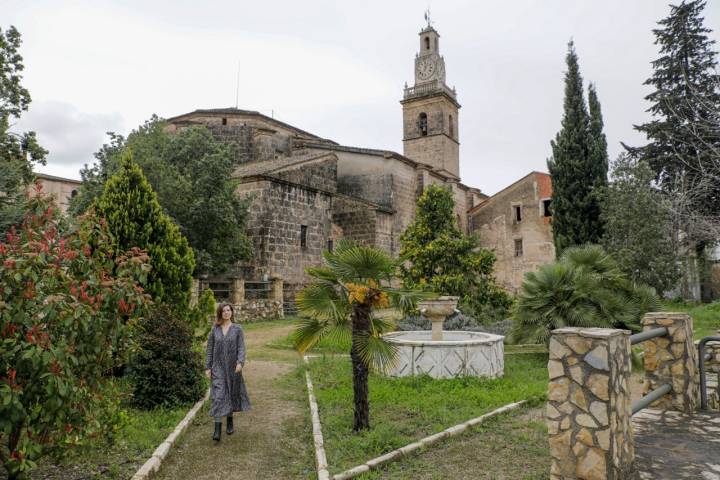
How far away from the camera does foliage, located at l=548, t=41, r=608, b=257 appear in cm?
2258

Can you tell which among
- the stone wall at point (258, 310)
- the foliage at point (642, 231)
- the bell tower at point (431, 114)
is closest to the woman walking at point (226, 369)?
the stone wall at point (258, 310)

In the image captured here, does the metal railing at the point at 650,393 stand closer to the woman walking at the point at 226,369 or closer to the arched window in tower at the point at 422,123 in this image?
the woman walking at the point at 226,369

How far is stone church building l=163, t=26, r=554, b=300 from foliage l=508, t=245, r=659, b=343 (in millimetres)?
11005

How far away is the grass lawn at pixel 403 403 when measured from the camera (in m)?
5.24

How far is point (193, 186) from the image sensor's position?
59.7ft

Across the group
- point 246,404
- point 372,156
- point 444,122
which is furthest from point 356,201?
point 246,404

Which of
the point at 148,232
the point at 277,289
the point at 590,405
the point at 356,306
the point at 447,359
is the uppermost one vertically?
the point at 148,232

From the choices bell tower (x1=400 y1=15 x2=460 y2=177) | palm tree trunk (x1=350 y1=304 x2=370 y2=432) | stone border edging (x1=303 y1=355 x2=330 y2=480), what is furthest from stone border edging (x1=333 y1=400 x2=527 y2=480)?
bell tower (x1=400 y1=15 x2=460 y2=177)

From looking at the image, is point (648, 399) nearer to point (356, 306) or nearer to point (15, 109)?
point (356, 306)

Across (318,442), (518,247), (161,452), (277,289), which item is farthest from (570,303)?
(518,247)

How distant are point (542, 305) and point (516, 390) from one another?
10.8 feet

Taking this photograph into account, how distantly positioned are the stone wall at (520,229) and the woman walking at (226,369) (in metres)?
25.9

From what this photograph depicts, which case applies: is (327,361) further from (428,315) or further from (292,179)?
(292,179)

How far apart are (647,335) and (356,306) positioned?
2984mm
